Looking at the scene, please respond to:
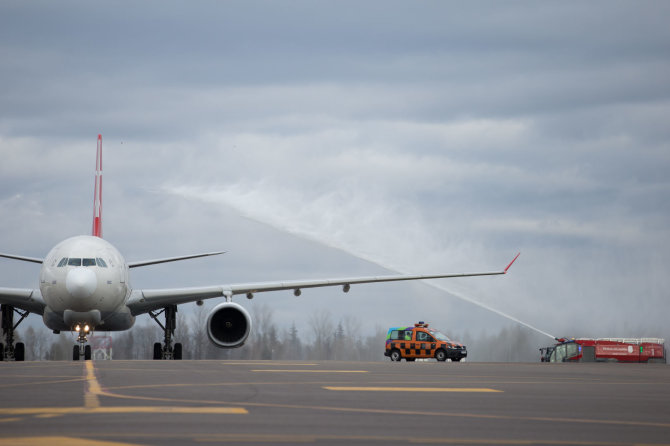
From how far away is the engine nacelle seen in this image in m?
35.3

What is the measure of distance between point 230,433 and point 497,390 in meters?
7.31

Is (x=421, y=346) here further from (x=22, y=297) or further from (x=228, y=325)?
(x=22, y=297)

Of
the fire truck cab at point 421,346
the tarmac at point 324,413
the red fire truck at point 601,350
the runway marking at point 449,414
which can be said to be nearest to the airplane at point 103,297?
the fire truck cab at point 421,346

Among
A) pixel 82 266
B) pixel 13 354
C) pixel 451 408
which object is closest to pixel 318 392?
pixel 451 408

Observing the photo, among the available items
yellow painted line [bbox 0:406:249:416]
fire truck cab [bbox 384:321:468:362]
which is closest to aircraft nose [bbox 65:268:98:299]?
fire truck cab [bbox 384:321:468:362]

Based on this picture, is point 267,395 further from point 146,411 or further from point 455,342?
point 455,342

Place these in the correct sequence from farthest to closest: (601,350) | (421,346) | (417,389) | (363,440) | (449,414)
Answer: (601,350) → (421,346) → (417,389) → (449,414) → (363,440)

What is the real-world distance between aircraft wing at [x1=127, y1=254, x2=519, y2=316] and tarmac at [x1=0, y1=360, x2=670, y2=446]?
2068 cm

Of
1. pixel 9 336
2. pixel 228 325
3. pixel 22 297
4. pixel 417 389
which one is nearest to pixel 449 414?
pixel 417 389

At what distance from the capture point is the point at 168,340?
3850 centimetres

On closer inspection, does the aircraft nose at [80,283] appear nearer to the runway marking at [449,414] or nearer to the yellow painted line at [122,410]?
the runway marking at [449,414]

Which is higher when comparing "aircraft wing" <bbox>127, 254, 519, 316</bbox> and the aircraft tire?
"aircraft wing" <bbox>127, 254, 519, 316</bbox>

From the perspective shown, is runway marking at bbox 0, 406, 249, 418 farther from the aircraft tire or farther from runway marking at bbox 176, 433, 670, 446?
the aircraft tire

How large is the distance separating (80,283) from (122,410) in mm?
22518
